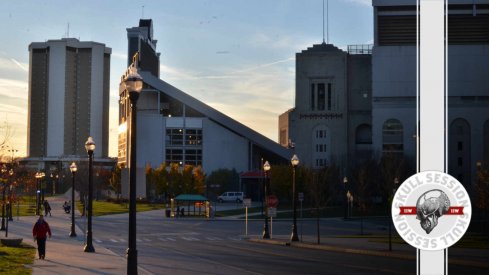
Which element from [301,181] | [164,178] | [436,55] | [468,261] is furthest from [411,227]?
[164,178]

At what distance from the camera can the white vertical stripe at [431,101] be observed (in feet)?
15.1

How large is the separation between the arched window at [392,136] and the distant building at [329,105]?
531 inches

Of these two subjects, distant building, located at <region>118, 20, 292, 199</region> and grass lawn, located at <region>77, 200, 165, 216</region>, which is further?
distant building, located at <region>118, 20, 292, 199</region>

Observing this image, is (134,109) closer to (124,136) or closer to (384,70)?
(384,70)

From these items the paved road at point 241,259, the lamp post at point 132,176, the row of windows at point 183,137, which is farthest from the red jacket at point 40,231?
the row of windows at point 183,137

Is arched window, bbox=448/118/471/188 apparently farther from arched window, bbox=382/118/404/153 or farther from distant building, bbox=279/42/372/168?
distant building, bbox=279/42/372/168

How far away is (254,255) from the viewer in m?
28.0

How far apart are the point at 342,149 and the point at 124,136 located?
1621 inches

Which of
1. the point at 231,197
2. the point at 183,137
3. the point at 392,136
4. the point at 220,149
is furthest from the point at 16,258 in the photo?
the point at 220,149

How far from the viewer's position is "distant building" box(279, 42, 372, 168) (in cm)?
11512

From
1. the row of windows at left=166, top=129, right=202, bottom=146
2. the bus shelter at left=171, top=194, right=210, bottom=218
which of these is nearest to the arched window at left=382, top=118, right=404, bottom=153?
the row of windows at left=166, top=129, right=202, bottom=146

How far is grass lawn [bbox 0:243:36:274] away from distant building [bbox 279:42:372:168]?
87.5 meters

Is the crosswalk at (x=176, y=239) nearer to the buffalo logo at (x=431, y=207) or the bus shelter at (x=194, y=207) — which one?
the bus shelter at (x=194, y=207)

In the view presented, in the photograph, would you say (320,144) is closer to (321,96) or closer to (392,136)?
(321,96)
